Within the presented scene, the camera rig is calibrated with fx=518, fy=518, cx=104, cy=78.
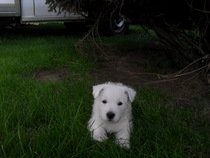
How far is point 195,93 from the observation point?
610 centimetres

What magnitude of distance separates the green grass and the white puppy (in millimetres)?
Answer: 97

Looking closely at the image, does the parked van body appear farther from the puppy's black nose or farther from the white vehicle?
the puppy's black nose

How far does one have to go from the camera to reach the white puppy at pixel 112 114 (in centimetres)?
449

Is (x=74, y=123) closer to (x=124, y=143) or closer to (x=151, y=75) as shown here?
(x=124, y=143)

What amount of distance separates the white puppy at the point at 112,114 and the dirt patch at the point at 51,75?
83.7 inches

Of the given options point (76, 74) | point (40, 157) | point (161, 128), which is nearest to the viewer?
point (40, 157)

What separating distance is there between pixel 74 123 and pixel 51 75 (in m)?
2.54

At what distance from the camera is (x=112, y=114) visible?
14.6 ft

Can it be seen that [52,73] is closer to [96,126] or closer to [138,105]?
[138,105]

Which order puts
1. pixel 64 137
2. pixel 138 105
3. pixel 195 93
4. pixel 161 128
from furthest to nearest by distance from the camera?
pixel 195 93
pixel 138 105
pixel 161 128
pixel 64 137

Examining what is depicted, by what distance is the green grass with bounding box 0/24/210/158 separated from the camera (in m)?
4.21

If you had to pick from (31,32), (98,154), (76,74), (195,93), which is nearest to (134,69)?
(76,74)

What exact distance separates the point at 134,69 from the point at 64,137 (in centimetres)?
316

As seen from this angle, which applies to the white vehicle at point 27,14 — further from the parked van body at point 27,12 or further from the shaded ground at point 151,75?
the shaded ground at point 151,75
